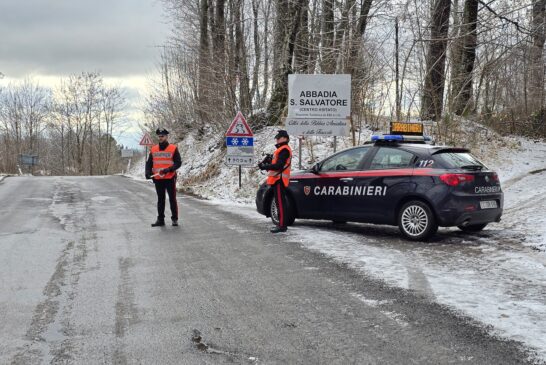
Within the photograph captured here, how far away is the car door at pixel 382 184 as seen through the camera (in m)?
7.87

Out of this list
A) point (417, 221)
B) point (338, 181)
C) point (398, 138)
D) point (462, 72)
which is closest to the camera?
point (417, 221)

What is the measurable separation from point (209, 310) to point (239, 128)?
11.4 meters

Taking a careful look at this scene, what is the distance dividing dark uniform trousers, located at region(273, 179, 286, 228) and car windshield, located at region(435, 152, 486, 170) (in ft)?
8.53

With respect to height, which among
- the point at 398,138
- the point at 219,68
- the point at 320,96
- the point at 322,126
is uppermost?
the point at 219,68

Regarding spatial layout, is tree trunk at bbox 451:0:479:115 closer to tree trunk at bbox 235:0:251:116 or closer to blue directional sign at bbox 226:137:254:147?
blue directional sign at bbox 226:137:254:147

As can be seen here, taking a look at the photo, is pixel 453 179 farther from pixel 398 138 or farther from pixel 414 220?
pixel 398 138

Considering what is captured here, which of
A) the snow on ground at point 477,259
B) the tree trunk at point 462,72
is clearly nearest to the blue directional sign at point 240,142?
the snow on ground at point 477,259

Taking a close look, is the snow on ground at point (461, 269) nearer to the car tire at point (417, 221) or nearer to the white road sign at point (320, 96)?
the car tire at point (417, 221)

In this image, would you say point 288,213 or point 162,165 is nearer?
point 288,213

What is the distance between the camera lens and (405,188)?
7.75 m

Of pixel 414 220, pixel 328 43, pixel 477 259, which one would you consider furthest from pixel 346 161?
pixel 328 43

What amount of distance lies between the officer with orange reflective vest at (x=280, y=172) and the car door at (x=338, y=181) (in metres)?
0.62

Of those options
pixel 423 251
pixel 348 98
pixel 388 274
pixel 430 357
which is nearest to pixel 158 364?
pixel 430 357

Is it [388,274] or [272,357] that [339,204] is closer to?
[388,274]
